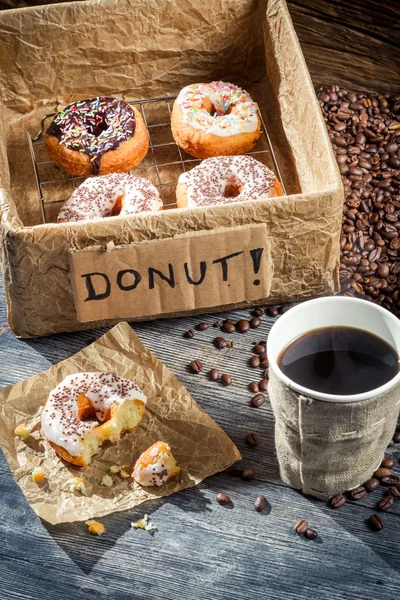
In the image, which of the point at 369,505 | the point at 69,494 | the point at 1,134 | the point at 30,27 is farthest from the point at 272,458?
the point at 30,27

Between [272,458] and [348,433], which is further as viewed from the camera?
[272,458]

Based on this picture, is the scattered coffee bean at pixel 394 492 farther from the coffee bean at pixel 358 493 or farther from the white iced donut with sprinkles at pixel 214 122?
the white iced donut with sprinkles at pixel 214 122

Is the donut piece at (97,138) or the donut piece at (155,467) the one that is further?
the donut piece at (97,138)

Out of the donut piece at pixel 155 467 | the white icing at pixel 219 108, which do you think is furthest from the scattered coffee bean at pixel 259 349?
the white icing at pixel 219 108

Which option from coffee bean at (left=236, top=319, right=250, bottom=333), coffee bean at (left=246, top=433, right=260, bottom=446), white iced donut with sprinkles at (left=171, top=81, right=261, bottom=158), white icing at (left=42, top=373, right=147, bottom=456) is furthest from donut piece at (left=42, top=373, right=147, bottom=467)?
white iced donut with sprinkles at (left=171, top=81, right=261, bottom=158)

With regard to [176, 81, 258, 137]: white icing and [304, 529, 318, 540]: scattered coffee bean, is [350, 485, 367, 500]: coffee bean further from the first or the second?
[176, 81, 258, 137]: white icing

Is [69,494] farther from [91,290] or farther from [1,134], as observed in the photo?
[1,134]

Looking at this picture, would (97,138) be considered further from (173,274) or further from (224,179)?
(173,274)
